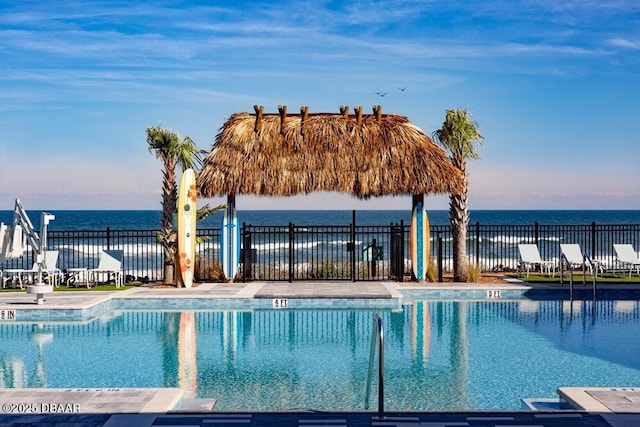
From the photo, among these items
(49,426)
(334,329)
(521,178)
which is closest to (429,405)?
(49,426)

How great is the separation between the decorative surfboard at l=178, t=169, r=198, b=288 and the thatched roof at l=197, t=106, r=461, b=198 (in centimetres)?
52

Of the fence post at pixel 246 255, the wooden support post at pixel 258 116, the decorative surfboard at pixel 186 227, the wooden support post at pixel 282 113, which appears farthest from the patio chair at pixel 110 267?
the wooden support post at pixel 282 113

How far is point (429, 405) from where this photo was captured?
25.4ft

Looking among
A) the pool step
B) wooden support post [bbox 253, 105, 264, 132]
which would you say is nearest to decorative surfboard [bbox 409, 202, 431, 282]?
wooden support post [bbox 253, 105, 264, 132]

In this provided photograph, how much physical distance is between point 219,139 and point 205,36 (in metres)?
5.39

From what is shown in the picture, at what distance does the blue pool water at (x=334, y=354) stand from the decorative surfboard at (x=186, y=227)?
2.33 meters

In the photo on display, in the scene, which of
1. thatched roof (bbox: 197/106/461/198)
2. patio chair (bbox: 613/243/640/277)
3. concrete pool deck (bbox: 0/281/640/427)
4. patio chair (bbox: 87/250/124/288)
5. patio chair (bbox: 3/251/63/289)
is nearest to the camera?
concrete pool deck (bbox: 0/281/640/427)

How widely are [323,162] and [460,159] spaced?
10.8 ft

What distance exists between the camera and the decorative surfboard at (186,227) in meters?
16.5

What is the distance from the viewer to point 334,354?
34.4 feet

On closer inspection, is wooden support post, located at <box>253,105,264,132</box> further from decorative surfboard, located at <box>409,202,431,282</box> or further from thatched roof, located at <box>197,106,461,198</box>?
decorative surfboard, located at <box>409,202,431,282</box>

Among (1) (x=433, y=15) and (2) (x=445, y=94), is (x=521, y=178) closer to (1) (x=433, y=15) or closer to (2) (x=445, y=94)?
(2) (x=445, y=94)

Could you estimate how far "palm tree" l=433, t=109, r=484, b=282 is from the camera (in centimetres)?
1781

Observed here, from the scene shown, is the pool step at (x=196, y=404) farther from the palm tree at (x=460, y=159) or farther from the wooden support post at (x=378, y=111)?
the wooden support post at (x=378, y=111)
